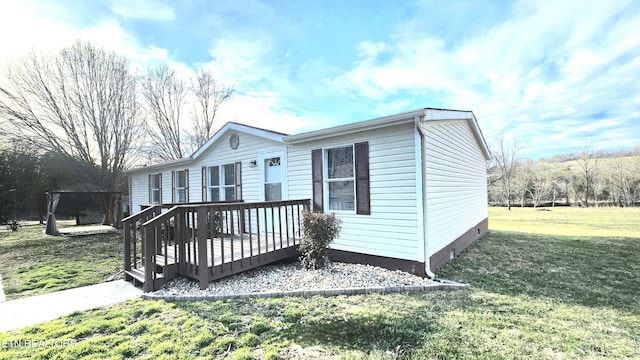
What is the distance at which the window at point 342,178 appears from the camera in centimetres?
570

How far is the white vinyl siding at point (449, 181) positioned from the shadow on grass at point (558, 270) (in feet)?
2.58

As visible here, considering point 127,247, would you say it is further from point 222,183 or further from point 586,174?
point 586,174

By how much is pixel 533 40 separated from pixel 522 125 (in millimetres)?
24671

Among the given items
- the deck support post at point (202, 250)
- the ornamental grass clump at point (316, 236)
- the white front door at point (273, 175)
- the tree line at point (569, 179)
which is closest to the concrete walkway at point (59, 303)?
the deck support post at point (202, 250)

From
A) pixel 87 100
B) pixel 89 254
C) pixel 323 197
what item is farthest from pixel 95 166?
pixel 323 197

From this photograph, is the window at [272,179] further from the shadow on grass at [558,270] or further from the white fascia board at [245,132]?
the shadow on grass at [558,270]

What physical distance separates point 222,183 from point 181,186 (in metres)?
3.04

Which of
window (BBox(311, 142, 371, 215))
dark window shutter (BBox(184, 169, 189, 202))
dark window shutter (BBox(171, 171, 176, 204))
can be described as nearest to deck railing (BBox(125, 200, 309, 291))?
window (BBox(311, 142, 371, 215))

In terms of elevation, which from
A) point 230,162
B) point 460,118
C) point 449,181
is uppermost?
point 460,118

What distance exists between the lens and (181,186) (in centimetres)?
1110

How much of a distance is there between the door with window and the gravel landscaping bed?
2.26m

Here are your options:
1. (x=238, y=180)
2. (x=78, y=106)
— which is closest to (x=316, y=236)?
(x=238, y=180)

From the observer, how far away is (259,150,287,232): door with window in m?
7.27

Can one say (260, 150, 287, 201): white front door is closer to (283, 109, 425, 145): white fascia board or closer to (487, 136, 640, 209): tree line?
(283, 109, 425, 145): white fascia board
